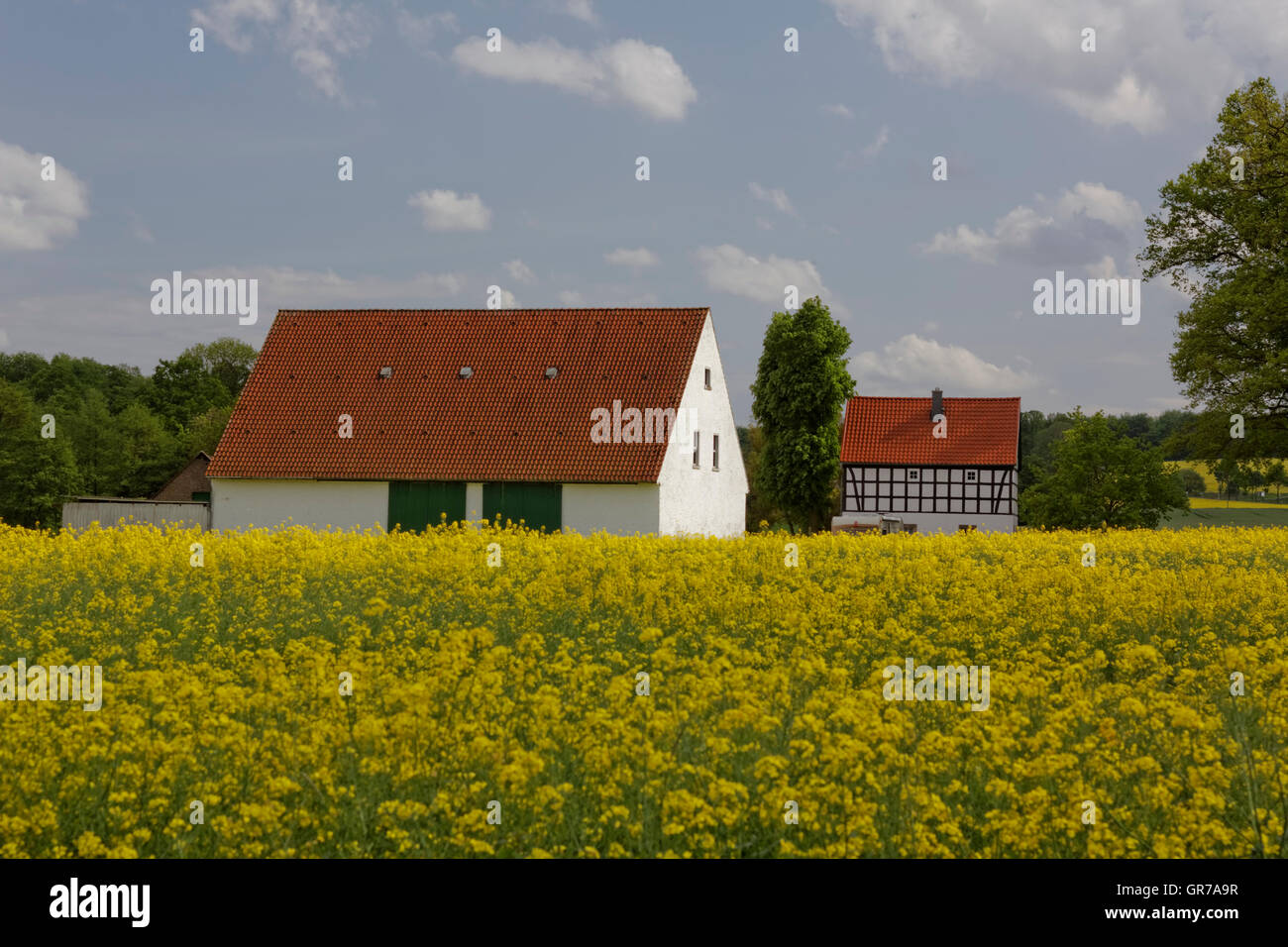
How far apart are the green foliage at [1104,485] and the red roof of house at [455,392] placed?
18690mm

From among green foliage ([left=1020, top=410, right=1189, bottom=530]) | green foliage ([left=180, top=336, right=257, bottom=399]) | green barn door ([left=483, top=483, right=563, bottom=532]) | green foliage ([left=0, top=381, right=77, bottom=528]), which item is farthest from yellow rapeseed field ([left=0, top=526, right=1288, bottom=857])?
green foliage ([left=180, top=336, right=257, bottom=399])

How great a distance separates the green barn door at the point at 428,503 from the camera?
3012cm

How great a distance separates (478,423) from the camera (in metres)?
31.2

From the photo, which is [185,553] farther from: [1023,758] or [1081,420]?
[1081,420]

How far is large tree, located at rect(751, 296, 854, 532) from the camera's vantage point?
1812 inches

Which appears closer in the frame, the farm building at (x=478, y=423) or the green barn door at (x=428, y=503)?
the farm building at (x=478, y=423)

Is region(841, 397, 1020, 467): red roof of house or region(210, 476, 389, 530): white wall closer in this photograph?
region(210, 476, 389, 530): white wall

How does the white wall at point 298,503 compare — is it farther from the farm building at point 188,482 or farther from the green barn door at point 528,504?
the farm building at point 188,482

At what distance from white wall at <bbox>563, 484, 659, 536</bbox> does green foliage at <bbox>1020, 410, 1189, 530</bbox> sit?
2070 centimetres

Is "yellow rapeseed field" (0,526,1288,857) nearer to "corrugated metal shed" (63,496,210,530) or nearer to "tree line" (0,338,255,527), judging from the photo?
"corrugated metal shed" (63,496,210,530)

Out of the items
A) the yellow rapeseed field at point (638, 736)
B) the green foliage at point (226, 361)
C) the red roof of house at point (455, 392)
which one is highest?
the green foliage at point (226, 361)

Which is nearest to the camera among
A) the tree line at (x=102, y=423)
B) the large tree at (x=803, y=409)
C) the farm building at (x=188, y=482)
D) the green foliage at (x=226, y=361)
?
the large tree at (x=803, y=409)

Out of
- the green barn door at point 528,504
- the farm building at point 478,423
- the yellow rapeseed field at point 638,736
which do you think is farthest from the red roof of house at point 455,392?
the yellow rapeseed field at point 638,736

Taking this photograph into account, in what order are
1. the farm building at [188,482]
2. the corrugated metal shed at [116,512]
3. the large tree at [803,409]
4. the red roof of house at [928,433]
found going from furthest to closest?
the farm building at [188,482], the red roof of house at [928,433], the large tree at [803,409], the corrugated metal shed at [116,512]
